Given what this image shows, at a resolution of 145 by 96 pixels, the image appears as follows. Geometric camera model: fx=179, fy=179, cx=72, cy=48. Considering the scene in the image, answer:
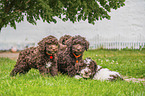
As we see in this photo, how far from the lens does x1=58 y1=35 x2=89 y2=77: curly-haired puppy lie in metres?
5.71

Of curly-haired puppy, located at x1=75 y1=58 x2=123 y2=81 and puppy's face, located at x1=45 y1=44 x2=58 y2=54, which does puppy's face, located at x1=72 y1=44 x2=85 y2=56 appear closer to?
puppy's face, located at x1=45 y1=44 x2=58 y2=54

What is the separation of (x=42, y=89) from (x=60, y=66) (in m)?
2.04

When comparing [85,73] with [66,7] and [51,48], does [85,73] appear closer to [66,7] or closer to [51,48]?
[51,48]

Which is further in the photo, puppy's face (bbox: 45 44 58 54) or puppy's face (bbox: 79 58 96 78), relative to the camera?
puppy's face (bbox: 79 58 96 78)

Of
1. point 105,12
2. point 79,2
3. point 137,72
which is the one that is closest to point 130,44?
point 105,12

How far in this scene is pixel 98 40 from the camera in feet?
79.6

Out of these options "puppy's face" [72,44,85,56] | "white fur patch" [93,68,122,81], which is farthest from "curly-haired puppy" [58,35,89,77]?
"white fur patch" [93,68,122,81]

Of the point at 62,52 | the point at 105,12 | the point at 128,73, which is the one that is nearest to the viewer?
the point at 62,52

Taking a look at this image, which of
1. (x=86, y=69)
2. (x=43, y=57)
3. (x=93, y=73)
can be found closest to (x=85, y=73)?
(x=86, y=69)

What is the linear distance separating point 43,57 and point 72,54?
40.4 inches

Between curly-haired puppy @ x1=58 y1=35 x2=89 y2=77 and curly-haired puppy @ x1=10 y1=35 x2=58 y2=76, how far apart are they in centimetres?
57

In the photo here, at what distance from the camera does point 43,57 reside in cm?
550

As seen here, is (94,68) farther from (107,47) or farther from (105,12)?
(107,47)

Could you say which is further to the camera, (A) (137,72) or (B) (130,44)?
(B) (130,44)
